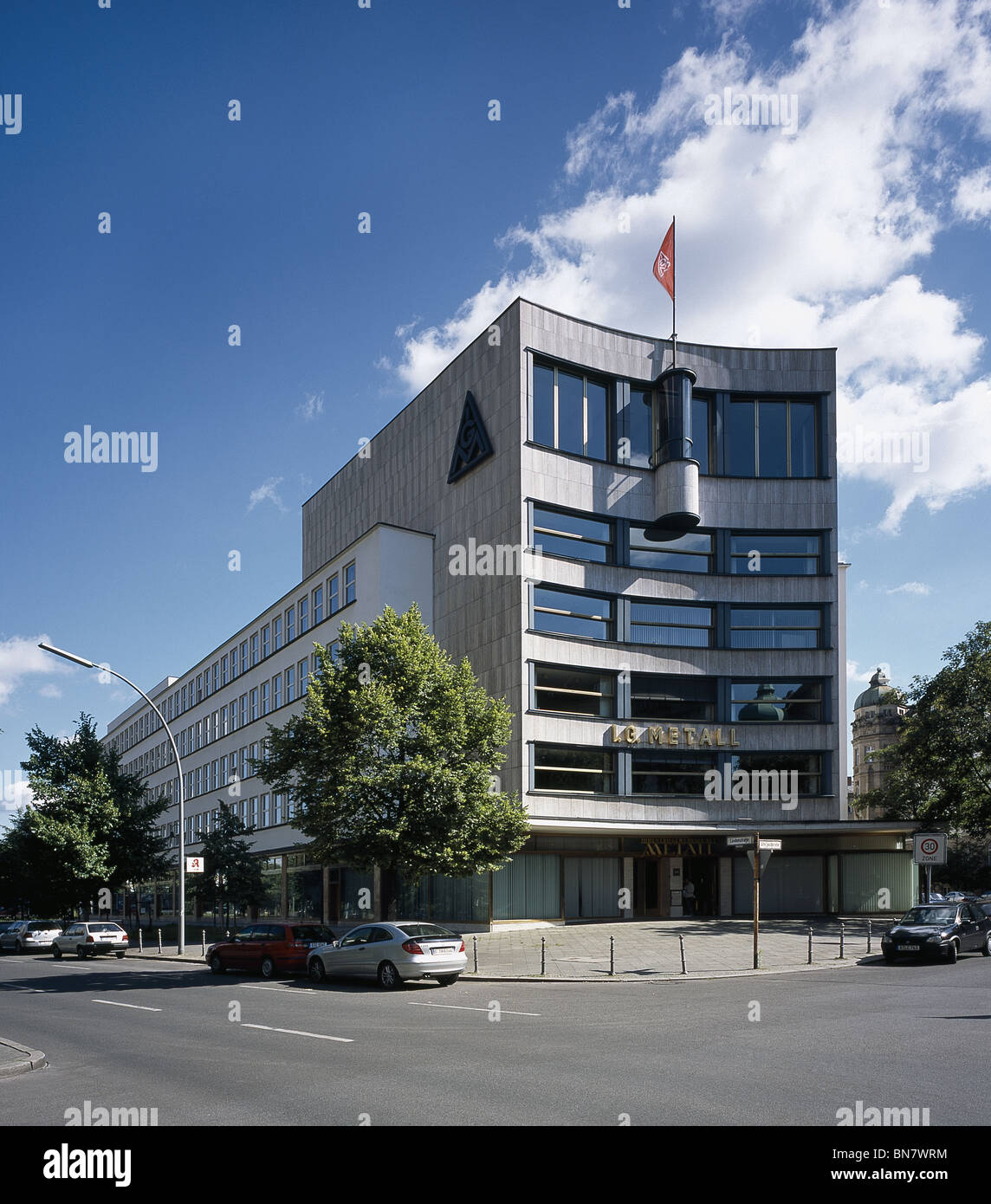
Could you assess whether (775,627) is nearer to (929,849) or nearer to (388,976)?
(929,849)

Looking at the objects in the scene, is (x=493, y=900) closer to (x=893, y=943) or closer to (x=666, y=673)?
(x=666, y=673)

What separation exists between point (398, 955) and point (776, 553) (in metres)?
26.1

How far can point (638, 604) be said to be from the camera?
41188 mm

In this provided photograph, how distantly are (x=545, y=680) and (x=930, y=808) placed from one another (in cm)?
1615

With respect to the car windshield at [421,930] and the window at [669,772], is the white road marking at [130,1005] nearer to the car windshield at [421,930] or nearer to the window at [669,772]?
the car windshield at [421,930]

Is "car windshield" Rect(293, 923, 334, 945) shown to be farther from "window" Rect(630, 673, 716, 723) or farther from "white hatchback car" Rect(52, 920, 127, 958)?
"window" Rect(630, 673, 716, 723)

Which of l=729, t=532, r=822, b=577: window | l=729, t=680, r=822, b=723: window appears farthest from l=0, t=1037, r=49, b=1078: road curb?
l=729, t=532, r=822, b=577: window

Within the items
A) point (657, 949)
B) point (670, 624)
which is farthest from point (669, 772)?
point (657, 949)

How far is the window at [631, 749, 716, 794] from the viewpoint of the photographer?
4012 centimetres

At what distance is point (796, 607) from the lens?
42781mm

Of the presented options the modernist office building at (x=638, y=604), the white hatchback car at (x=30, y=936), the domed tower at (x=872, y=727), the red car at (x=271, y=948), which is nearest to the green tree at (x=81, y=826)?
the white hatchback car at (x=30, y=936)
